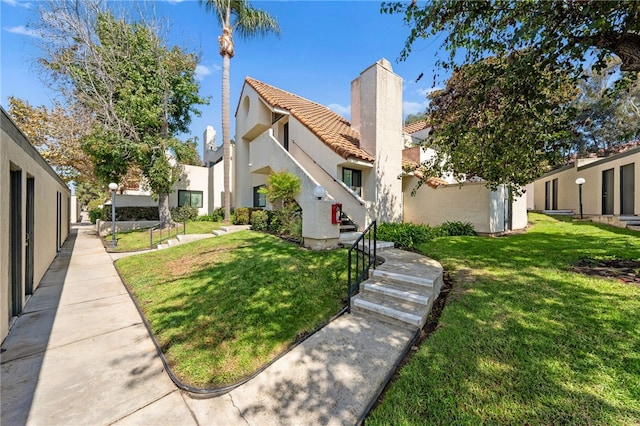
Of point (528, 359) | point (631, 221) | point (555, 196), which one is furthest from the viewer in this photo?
point (555, 196)

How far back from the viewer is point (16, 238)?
4.65 metres

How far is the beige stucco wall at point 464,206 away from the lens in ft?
33.3

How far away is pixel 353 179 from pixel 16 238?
31.2 ft

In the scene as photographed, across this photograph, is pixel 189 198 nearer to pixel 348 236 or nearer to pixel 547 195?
pixel 348 236

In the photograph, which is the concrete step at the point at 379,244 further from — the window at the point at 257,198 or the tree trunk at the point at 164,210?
the tree trunk at the point at 164,210

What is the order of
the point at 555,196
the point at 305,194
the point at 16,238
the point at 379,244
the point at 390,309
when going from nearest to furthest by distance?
the point at 390,309 < the point at 16,238 < the point at 379,244 < the point at 305,194 < the point at 555,196

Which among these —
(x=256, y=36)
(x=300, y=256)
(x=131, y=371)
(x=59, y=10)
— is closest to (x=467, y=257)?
(x=300, y=256)

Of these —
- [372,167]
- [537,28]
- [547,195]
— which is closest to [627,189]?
[547,195]

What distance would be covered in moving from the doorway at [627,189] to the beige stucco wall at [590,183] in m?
0.16

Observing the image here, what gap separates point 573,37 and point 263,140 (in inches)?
418

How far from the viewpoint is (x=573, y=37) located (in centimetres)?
422

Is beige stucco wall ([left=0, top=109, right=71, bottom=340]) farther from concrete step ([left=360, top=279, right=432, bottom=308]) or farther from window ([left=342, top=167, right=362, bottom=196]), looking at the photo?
window ([left=342, top=167, right=362, bottom=196])

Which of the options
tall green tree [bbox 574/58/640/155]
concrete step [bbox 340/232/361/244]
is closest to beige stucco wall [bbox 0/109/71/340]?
concrete step [bbox 340/232/361/244]

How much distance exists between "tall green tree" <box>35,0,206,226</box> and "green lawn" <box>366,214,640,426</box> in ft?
51.5
